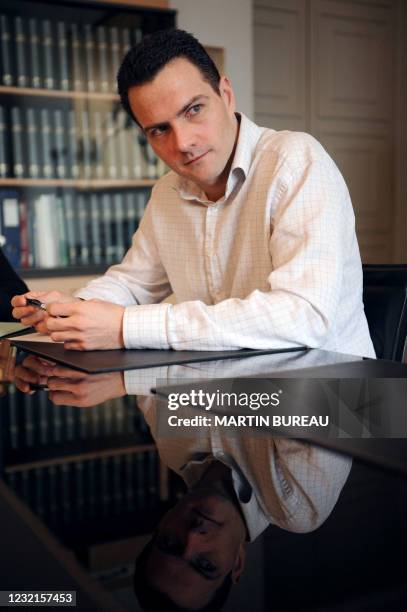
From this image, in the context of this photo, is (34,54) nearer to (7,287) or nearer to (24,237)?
(24,237)

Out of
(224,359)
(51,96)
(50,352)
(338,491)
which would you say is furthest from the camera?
(51,96)

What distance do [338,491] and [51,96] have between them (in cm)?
295

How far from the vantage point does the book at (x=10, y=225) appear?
10.0ft

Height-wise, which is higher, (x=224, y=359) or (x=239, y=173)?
(x=239, y=173)

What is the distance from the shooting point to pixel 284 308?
110 centimetres

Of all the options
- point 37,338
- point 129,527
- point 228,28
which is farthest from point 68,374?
point 228,28

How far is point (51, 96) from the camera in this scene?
309 centimetres

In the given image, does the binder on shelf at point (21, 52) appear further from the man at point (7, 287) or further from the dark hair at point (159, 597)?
the dark hair at point (159, 597)

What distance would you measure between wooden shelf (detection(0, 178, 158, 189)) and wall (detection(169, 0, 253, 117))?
72cm

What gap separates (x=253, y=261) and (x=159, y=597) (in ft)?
3.68

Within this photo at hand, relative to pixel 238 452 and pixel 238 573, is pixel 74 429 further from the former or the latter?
pixel 238 573

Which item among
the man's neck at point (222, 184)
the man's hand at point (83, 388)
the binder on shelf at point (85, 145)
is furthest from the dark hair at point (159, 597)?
the binder on shelf at point (85, 145)

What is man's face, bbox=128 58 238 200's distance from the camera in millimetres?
1321

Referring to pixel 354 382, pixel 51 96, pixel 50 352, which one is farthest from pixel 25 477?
pixel 51 96
